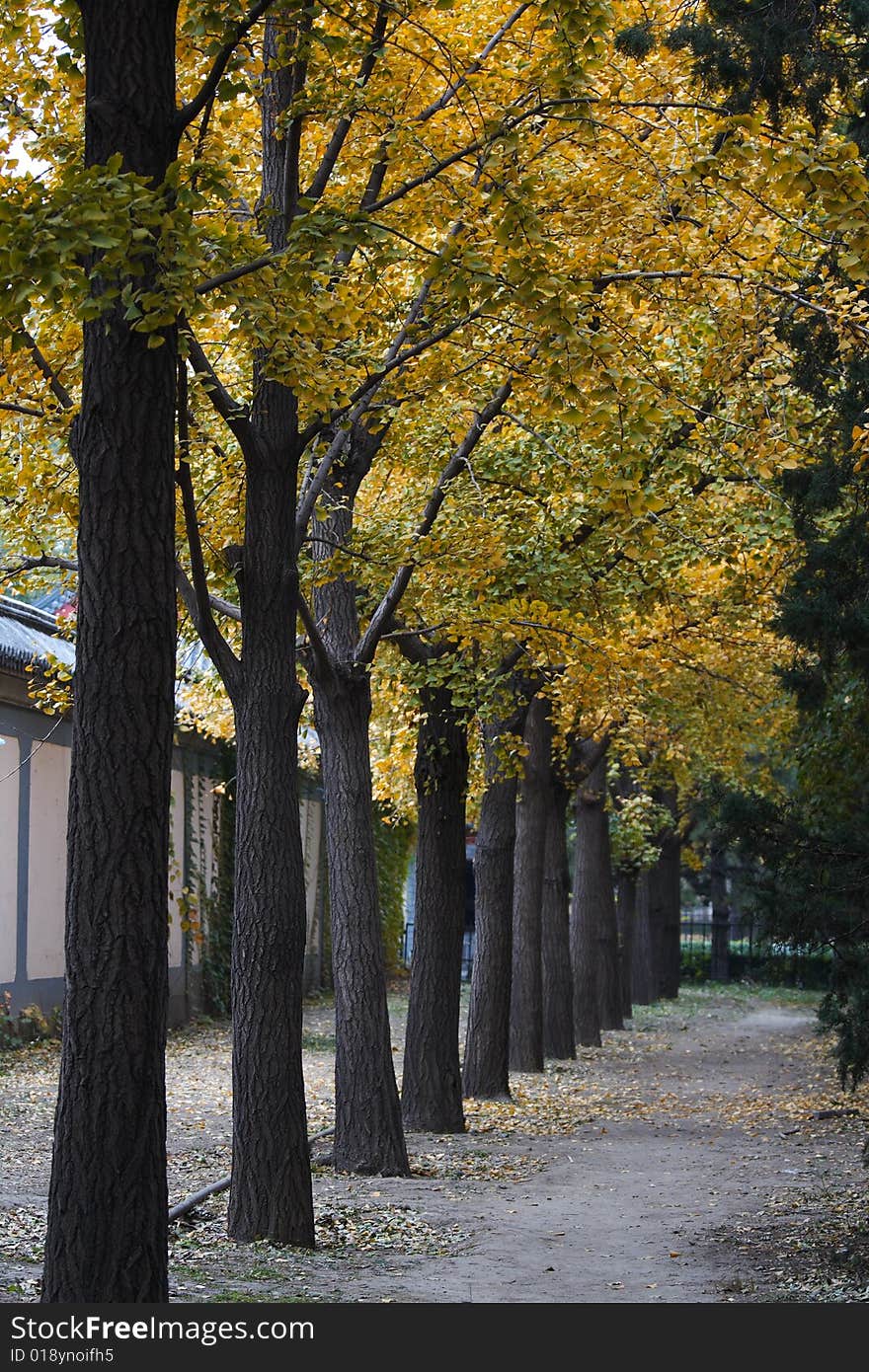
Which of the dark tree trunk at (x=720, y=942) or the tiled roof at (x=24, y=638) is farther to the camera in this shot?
the dark tree trunk at (x=720, y=942)

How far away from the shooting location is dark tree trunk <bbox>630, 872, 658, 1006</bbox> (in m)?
34.8

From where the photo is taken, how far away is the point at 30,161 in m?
8.22

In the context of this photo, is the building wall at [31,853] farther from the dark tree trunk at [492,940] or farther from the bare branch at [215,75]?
the bare branch at [215,75]

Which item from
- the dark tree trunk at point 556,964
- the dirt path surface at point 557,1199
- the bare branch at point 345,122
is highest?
the bare branch at point 345,122

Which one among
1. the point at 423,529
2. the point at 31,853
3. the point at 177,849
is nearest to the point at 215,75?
the point at 423,529

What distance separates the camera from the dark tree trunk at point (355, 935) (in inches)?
444

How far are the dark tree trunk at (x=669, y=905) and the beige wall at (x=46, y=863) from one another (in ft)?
53.8

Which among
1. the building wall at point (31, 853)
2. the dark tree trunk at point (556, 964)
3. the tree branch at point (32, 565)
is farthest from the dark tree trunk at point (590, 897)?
the tree branch at point (32, 565)

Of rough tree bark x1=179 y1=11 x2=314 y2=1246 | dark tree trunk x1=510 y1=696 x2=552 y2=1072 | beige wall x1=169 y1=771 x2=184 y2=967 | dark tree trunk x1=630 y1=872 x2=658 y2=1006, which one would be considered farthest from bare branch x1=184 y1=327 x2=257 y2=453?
dark tree trunk x1=630 y1=872 x2=658 y2=1006

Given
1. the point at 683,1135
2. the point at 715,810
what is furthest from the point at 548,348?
the point at 683,1135

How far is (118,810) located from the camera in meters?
5.23

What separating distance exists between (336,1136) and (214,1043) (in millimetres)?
10758

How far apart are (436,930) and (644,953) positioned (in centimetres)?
2219

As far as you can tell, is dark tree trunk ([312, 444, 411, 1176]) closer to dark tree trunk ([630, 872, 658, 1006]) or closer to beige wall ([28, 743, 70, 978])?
beige wall ([28, 743, 70, 978])
